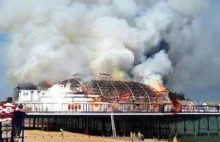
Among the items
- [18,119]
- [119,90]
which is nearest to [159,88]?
[119,90]

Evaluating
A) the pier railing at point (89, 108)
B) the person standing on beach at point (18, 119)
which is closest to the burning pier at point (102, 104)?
the pier railing at point (89, 108)

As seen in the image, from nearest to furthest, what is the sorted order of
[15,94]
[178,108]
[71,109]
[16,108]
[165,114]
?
[16,108] → [71,109] → [165,114] → [178,108] → [15,94]

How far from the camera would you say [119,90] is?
6162 cm

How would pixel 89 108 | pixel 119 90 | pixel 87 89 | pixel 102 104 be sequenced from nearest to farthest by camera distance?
pixel 89 108 < pixel 102 104 < pixel 87 89 < pixel 119 90

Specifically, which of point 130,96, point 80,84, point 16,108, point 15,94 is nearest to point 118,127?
point 130,96

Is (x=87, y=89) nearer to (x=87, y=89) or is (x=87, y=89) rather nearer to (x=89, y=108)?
(x=87, y=89)

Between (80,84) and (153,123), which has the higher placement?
(80,84)

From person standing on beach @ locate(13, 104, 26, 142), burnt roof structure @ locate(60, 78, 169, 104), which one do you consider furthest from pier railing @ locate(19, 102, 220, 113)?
person standing on beach @ locate(13, 104, 26, 142)

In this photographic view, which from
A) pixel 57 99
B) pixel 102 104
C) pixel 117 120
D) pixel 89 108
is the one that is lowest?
pixel 117 120

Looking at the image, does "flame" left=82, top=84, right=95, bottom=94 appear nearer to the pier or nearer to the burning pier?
the burning pier

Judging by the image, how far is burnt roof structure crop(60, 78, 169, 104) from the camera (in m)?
58.7

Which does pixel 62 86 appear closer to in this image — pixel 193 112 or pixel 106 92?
pixel 106 92

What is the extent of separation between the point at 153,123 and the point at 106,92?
35.9ft

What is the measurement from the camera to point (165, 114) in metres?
58.8
